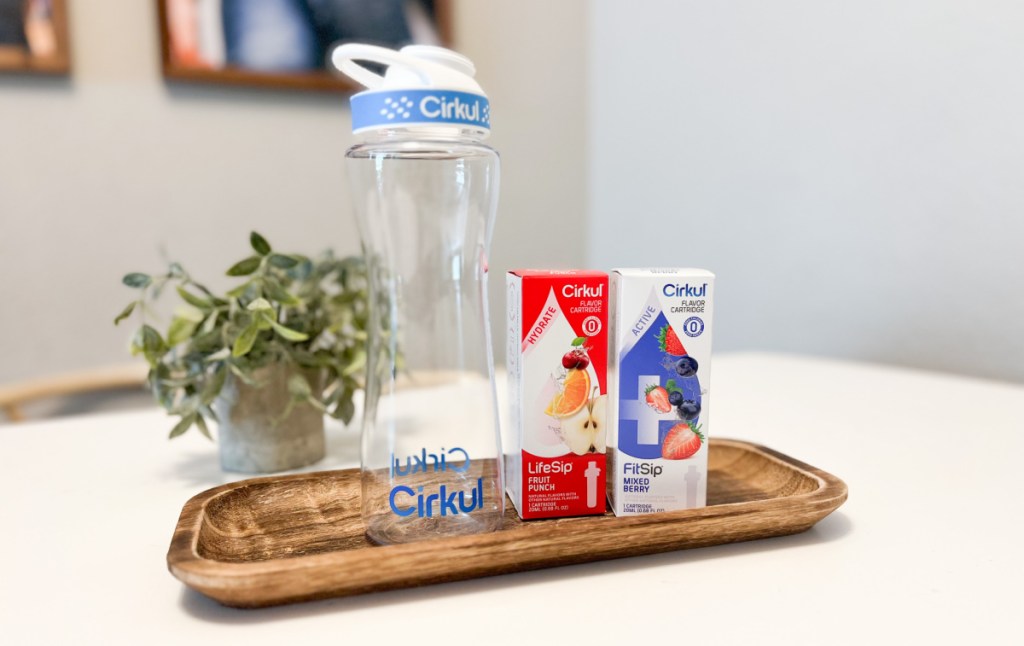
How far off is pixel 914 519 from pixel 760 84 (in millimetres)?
1153

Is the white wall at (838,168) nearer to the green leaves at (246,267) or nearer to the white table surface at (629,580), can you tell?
the white table surface at (629,580)

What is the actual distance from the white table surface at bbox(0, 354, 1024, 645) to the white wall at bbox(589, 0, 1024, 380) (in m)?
0.45

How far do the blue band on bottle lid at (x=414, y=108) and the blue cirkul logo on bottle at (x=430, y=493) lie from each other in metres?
0.24

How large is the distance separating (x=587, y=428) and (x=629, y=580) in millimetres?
118

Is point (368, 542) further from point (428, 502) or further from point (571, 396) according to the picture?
point (571, 396)

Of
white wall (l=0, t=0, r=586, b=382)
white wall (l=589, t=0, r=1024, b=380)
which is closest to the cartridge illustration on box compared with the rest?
white wall (l=589, t=0, r=1024, b=380)

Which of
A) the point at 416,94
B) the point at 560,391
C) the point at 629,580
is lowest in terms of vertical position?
the point at 629,580

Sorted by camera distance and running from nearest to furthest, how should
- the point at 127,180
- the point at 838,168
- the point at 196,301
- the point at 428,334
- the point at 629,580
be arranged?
1. the point at 629,580
2. the point at 428,334
3. the point at 196,301
4. the point at 838,168
5. the point at 127,180

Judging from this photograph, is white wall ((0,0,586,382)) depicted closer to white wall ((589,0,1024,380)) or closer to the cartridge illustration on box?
white wall ((589,0,1024,380))

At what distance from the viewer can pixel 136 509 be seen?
0.60 m

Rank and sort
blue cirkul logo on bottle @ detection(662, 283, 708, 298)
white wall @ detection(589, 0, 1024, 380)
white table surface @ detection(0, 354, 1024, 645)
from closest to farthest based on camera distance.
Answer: white table surface @ detection(0, 354, 1024, 645)
blue cirkul logo on bottle @ detection(662, 283, 708, 298)
white wall @ detection(589, 0, 1024, 380)

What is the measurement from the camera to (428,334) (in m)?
0.55

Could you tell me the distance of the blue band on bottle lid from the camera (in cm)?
45

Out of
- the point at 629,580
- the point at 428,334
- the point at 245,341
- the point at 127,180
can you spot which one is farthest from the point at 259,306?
the point at 127,180
